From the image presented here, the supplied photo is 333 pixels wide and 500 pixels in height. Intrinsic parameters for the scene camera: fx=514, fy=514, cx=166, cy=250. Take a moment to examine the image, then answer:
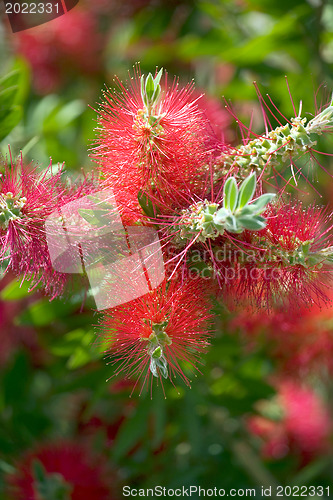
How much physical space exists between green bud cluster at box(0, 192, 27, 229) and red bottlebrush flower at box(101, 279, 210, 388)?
0.24m

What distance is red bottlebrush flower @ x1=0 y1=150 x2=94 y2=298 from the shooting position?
88 cm

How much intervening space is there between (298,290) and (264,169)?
23 centimetres

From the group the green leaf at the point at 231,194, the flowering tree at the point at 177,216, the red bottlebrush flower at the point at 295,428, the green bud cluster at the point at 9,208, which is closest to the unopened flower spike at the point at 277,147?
the flowering tree at the point at 177,216

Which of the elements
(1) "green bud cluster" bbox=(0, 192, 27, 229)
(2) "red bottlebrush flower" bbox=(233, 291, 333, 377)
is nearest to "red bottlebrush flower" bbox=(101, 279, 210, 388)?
(1) "green bud cluster" bbox=(0, 192, 27, 229)

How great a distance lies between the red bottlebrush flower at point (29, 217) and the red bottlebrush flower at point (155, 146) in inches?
3.1

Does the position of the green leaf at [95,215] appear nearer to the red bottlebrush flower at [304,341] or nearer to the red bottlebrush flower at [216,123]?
the red bottlebrush flower at [216,123]

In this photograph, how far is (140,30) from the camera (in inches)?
78.4

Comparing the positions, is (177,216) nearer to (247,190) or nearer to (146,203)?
(146,203)

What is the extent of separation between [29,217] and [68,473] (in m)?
1.12

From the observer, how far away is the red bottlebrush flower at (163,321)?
2.91 feet

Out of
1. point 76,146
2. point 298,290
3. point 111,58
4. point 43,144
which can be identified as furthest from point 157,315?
point 111,58

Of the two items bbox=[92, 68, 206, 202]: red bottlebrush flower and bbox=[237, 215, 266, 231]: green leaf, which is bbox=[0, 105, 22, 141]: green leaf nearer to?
bbox=[92, 68, 206, 202]: red bottlebrush flower

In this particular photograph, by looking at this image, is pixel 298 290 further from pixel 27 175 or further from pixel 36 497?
pixel 36 497

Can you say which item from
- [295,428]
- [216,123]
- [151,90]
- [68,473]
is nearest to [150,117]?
[151,90]
